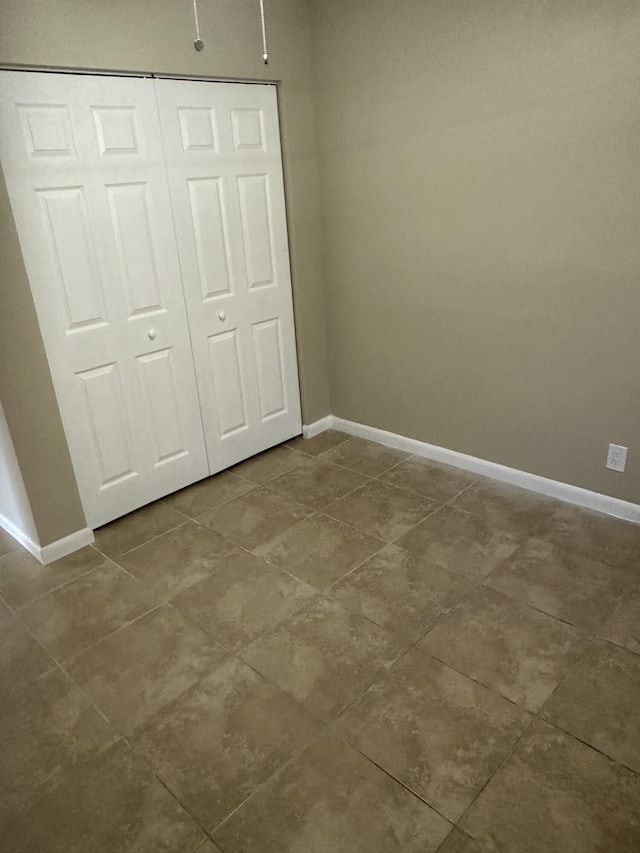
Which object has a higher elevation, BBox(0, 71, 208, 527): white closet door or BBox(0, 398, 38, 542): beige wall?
BBox(0, 71, 208, 527): white closet door

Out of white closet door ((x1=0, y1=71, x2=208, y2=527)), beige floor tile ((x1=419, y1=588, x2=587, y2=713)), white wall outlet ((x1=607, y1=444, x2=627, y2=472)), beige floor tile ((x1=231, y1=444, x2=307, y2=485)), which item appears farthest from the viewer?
beige floor tile ((x1=231, y1=444, x2=307, y2=485))

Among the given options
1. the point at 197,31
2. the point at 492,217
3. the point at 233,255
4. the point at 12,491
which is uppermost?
the point at 197,31

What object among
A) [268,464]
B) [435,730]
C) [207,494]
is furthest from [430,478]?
[435,730]

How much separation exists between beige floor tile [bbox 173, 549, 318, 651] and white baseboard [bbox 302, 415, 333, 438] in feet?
4.21

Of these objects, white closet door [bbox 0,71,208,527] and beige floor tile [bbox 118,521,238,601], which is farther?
beige floor tile [bbox 118,521,238,601]

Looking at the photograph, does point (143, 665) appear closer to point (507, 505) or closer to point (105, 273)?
point (105, 273)

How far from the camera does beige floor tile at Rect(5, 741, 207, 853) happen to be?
4.86 ft

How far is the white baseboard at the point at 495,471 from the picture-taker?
2691mm

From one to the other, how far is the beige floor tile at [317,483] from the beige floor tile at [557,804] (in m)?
1.52

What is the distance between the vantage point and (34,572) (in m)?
2.56

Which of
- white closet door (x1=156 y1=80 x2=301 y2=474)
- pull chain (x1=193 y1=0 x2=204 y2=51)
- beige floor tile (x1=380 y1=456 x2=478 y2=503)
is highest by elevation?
pull chain (x1=193 y1=0 x2=204 y2=51)

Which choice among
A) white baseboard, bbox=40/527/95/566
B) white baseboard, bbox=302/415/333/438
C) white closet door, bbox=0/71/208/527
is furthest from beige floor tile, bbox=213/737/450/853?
white baseboard, bbox=302/415/333/438

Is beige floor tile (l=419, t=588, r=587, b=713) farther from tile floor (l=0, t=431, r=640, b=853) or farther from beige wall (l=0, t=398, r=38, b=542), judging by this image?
beige wall (l=0, t=398, r=38, b=542)

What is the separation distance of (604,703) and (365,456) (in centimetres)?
188
